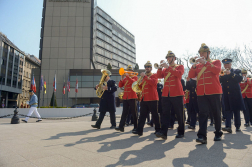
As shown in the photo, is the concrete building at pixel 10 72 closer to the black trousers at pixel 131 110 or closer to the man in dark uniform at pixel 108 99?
the man in dark uniform at pixel 108 99

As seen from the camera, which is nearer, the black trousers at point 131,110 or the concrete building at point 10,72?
the black trousers at point 131,110

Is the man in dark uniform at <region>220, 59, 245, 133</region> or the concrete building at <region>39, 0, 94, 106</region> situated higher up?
the concrete building at <region>39, 0, 94, 106</region>

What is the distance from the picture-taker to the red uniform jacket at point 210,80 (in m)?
4.36

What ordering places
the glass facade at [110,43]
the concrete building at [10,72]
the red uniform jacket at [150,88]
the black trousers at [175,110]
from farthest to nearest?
1. the glass facade at [110,43]
2. the concrete building at [10,72]
3. the red uniform jacket at [150,88]
4. the black trousers at [175,110]

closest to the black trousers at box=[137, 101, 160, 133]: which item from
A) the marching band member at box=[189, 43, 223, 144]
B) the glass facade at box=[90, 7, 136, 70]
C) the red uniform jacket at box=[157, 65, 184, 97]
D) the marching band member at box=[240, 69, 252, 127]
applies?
the red uniform jacket at box=[157, 65, 184, 97]

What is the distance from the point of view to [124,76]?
6652 millimetres

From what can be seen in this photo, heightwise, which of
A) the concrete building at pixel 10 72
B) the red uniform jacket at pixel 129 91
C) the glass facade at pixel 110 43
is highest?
the glass facade at pixel 110 43

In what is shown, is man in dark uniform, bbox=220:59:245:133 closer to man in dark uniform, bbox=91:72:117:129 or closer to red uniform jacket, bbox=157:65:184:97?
red uniform jacket, bbox=157:65:184:97

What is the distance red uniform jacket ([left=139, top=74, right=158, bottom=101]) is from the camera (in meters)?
5.34

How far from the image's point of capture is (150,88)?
553 cm

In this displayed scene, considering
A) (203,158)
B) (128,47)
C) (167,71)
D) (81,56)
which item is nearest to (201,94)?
(167,71)

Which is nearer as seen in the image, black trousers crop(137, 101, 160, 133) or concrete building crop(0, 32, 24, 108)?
black trousers crop(137, 101, 160, 133)

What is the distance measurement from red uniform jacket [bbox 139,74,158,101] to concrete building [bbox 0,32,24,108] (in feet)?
166

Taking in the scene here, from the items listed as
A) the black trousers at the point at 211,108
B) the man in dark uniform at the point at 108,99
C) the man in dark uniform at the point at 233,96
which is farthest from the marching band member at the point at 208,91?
the man in dark uniform at the point at 108,99
